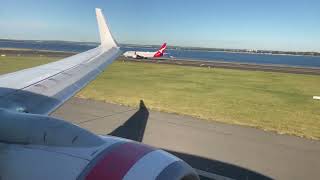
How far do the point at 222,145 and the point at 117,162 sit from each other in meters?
9.69

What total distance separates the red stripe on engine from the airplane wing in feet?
11.0

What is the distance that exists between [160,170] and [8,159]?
1.64 metres

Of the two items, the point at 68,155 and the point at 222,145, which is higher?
the point at 68,155

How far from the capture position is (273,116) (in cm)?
1836

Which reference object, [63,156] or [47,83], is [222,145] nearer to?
[47,83]

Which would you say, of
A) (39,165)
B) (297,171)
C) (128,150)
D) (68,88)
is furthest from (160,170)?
(297,171)

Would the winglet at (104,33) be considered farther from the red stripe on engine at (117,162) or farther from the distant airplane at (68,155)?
the red stripe on engine at (117,162)

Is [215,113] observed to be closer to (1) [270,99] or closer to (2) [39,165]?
(1) [270,99]

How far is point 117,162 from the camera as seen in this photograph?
12.6 ft

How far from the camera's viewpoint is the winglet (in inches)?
707

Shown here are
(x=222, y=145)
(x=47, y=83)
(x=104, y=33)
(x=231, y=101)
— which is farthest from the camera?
(x=231, y=101)

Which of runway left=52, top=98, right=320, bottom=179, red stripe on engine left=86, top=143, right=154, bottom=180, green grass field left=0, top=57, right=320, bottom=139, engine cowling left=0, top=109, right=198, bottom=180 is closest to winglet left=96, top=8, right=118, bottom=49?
runway left=52, top=98, right=320, bottom=179

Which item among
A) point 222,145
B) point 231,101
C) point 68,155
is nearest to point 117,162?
point 68,155

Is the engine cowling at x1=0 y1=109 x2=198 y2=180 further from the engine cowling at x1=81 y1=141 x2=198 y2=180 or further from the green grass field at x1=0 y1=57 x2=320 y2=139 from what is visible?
the green grass field at x1=0 y1=57 x2=320 y2=139
